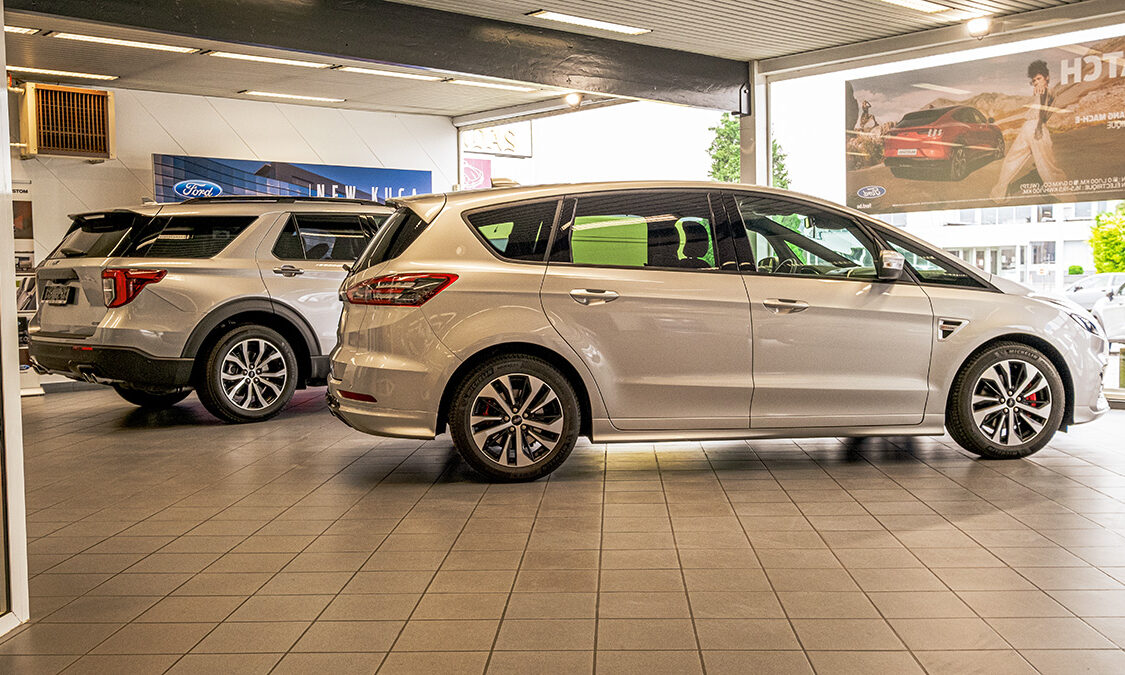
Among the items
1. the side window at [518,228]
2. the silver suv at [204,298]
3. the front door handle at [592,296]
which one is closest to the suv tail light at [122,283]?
the silver suv at [204,298]

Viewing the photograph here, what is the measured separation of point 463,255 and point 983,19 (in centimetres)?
653

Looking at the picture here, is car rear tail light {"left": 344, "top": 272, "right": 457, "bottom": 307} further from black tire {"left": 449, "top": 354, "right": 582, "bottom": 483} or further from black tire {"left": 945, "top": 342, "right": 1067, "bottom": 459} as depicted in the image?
black tire {"left": 945, "top": 342, "right": 1067, "bottom": 459}

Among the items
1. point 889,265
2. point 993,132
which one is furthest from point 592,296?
point 993,132

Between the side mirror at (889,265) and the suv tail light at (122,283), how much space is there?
5102 millimetres

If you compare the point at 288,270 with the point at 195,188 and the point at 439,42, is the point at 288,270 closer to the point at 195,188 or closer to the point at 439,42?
the point at 439,42

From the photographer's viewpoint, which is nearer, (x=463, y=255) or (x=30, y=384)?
(x=463, y=255)

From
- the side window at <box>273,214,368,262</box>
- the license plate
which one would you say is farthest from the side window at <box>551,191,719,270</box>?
the license plate

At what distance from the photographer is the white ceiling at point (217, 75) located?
10141 millimetres

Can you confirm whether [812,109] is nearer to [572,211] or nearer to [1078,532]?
[572,211]

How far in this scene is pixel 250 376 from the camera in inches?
326

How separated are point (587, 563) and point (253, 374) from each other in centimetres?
487

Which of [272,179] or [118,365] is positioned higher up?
[272,179]

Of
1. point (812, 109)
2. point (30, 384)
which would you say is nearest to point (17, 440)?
point (30, 384)

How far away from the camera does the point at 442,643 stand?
10.8ft
